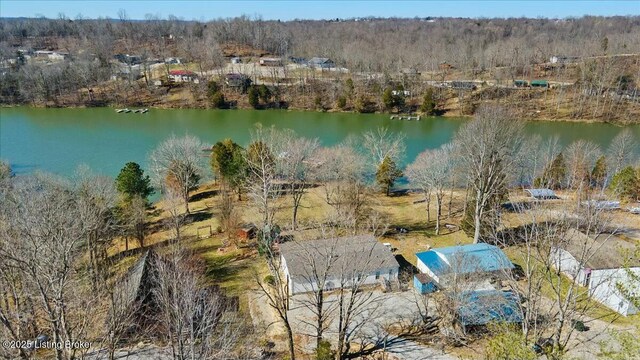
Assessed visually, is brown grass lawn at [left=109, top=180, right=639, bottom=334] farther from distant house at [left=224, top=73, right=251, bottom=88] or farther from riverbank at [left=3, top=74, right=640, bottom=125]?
distant house at [left=224, top=73, right=251, bottom=88]

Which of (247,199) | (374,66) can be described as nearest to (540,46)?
(374,66)

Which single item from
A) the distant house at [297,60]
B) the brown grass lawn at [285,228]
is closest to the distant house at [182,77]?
the distant house at [297,60]

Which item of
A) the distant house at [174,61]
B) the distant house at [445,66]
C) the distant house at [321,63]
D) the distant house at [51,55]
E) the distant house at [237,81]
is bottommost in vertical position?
the distant house at [237,81]

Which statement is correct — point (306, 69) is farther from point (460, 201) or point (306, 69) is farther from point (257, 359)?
point (257, 359)

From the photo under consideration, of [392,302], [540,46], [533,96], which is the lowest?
[392,302]

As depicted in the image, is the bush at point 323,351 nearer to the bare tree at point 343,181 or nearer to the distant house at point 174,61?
the bare tree at point 343,181

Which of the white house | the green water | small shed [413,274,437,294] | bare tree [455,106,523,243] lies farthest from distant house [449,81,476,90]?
small shed [413,274,437,294]
